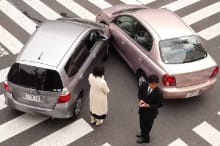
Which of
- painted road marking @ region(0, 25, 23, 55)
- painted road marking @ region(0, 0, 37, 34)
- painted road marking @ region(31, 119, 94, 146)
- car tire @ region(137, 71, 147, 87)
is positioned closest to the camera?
painted road marking @ region(31, 119, 94, 146)

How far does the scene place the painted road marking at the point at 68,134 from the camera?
9242mm

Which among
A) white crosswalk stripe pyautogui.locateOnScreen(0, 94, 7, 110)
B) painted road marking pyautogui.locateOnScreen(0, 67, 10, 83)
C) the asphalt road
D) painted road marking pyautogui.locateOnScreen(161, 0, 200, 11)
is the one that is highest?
painted road marking pyautogui.locateOnScreen(0, 67, 10, 83)

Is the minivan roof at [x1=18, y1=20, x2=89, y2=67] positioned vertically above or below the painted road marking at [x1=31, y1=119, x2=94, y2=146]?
above

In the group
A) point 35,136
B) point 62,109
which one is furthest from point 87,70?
point 35,136

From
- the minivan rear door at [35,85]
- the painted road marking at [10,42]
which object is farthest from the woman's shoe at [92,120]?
the painted road marking at [10,42]

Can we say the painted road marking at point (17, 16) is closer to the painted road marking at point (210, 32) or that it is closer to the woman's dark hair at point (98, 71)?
the woman's dark hair at point (98, 71)

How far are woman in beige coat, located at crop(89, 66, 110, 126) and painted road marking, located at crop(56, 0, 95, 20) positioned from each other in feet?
17.7

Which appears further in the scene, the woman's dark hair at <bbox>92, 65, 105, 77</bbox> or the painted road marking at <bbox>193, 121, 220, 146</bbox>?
the painted road marking at <bbox>193, 121, 220, 146</bbox>

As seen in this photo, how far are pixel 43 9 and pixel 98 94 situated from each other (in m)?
6.34

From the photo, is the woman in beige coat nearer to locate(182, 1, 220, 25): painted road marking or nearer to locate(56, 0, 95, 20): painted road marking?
locate(56, 0, 95, 20): painted road marking

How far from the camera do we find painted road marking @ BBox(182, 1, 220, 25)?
14254 mm

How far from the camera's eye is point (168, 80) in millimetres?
9664

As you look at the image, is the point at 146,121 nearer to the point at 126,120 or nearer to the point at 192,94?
the point at 126,120

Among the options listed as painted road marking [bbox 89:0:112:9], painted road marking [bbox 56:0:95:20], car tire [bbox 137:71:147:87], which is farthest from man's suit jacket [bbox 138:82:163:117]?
painted road marking [bbox 89:0:112:9]
